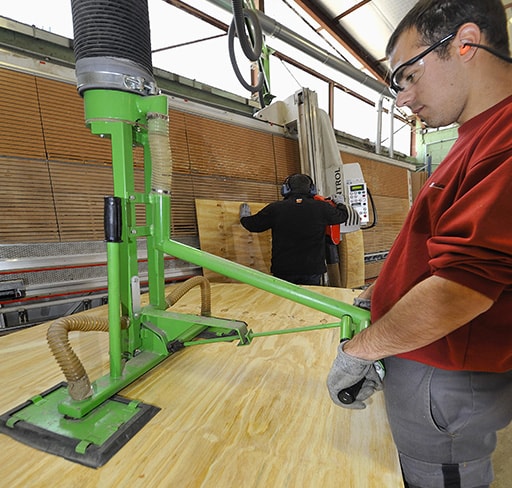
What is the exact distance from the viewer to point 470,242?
47 centimetres

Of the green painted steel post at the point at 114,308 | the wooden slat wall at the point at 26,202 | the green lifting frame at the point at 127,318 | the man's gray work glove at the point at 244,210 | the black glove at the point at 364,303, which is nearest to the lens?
the green lifting frame at the point at 127,318

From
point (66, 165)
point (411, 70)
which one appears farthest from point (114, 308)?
point (66, 165)

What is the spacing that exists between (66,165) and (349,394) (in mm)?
2266

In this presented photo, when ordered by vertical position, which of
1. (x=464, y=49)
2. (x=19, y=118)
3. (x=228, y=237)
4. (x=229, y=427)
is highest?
(x=19, y=118)

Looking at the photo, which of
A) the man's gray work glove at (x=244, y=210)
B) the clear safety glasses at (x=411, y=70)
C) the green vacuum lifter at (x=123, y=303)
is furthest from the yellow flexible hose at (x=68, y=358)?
the man's gray work glove at (x=244, y=210)

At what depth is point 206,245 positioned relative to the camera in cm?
267

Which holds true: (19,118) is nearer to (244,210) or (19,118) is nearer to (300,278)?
(244,210)

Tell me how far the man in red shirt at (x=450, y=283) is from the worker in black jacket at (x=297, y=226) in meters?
1.64

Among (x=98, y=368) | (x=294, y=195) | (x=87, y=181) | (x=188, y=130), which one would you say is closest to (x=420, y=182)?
(x=294, y=195)

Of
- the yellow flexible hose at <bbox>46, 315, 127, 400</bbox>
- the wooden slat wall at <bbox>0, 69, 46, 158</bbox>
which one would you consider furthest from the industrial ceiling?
the yellow flexible hose at <bbox>46, 315, 127, 400</bbox>

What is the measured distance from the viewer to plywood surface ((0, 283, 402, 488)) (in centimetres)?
63

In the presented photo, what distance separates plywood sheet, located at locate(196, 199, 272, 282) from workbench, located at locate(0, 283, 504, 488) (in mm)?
1494

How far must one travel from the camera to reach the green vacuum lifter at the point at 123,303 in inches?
29.8

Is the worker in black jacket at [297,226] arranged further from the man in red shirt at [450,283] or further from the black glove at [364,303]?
the man in red shirt at [450,283]
